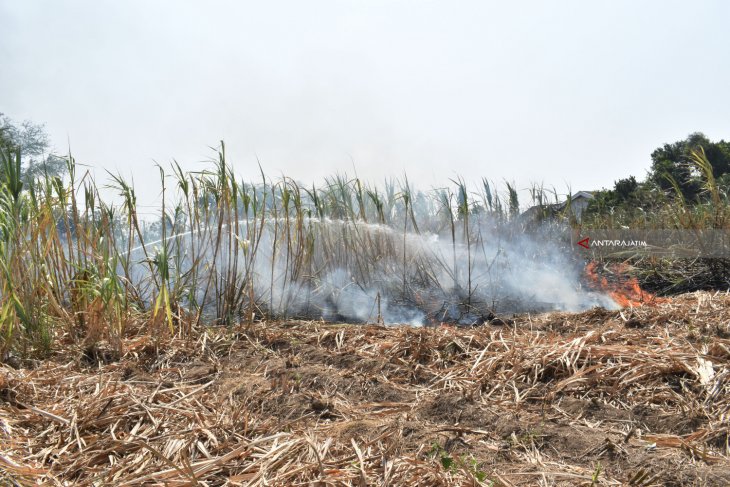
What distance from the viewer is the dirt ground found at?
2061 millimetres

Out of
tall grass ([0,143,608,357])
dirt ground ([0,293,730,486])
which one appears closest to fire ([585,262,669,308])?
tall grass ([0,143,608,357])

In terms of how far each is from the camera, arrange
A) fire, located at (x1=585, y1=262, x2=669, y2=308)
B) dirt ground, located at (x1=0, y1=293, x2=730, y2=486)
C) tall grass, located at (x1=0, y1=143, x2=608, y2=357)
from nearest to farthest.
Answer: dirt ground, located at (x1=0, y1=293, x2=730, y2=486) < tall grass, located at (x1=0, y1=143, x2=608, y2=357) < fire, located at (x1=585, y1=262, x2=669, y2=308)

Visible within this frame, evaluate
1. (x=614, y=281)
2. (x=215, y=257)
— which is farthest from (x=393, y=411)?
(x=614, y=281)

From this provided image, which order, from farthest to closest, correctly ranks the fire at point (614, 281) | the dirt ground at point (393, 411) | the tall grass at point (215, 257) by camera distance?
the fire at point (614, 281) < the tall grass at point (215, 257) < the dirt ground at point (393, 411)

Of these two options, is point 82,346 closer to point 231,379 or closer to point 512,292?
point 231,379

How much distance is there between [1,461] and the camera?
2.09 meters

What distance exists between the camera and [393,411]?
2.67m

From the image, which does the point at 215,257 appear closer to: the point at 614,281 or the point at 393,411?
the point at 393,411

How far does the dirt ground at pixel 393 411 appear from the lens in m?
2.06

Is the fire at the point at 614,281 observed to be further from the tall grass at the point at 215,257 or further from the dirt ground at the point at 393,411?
the dirt ground at the point at 393,411

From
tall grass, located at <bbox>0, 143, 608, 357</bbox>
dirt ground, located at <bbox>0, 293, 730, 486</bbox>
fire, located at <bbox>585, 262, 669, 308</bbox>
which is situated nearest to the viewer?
dirt ground, located at <bbox>0, 293, 730, 486</bbox>

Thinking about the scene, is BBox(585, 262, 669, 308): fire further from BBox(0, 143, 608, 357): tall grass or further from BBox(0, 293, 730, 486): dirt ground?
BBox(0, 293, 730, 486): dirt ground

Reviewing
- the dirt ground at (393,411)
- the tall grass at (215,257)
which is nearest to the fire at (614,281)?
the tall grass at (215,257)

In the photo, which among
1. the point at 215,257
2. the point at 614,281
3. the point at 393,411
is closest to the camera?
the point at 393,411
